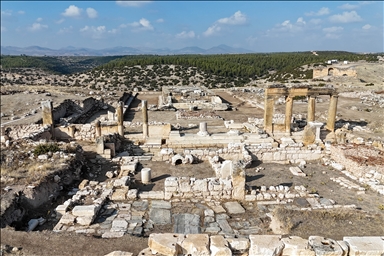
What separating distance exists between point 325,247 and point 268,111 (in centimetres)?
1166

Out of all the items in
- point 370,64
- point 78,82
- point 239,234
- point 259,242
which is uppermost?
point 370,64

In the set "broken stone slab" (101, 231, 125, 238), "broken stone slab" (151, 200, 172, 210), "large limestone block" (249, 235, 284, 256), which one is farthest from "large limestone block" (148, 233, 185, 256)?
"broken stone slab" (151, 200, 172, 210)

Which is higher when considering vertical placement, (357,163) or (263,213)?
(357,163)

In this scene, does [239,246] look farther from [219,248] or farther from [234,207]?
[234,207]

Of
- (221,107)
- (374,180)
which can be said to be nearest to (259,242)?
(374,180)

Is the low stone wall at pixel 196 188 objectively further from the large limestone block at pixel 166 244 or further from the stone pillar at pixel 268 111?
the stone pillar at pixel 268 111

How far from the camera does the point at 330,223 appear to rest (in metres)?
7.76

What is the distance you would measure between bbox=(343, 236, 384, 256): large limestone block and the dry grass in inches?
58.0

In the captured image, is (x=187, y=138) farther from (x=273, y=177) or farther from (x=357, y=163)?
(x=357, y=163)

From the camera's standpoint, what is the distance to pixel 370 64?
47.4 meters

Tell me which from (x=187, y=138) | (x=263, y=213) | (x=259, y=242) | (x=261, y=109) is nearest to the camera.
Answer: (x=259, y=242)

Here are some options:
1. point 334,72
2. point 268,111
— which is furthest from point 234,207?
point 334,72

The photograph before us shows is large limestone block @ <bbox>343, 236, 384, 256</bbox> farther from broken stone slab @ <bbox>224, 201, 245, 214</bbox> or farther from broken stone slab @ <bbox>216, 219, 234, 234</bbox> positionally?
broken stone slab @ <bbox>224, 201, 245, 214</bbox>

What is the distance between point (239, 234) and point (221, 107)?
20.5m
